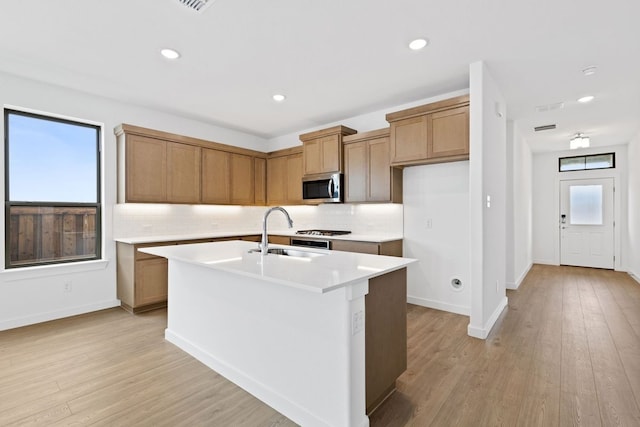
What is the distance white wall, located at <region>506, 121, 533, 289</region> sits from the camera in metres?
4.90

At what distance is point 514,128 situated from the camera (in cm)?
500

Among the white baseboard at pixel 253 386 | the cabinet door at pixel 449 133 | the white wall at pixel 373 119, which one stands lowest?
the white baseboard at pixel 253 386

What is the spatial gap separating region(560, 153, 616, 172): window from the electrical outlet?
764 centimetres

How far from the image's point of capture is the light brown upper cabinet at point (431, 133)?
3.32 meters

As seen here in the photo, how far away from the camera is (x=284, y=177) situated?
550 cm

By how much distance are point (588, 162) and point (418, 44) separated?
6.50 metres

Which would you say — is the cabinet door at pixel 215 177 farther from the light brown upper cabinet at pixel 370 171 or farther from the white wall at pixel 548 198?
the white wall at pixel 548 198

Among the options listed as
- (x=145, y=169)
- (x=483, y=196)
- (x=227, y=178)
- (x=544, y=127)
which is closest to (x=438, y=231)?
(x=483, y=196)

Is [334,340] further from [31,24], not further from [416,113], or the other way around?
[31,24]

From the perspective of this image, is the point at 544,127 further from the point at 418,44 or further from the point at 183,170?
the point at 183,170

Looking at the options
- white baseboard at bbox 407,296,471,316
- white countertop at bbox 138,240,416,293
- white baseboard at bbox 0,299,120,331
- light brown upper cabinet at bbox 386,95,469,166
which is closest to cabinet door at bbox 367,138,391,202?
light brown upper cabinet at bbox 386,95,469,166

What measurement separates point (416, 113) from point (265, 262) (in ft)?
8.60

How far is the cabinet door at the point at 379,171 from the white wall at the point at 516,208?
7.21 ft

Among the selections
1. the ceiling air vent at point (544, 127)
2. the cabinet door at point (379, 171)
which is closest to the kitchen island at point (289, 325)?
the cabinet door at point (379, 171)
